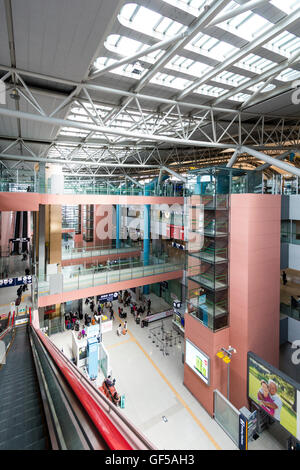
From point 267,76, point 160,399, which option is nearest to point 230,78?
point 267,76

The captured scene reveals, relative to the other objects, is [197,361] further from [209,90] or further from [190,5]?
[190,5]

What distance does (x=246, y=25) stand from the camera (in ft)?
20.3

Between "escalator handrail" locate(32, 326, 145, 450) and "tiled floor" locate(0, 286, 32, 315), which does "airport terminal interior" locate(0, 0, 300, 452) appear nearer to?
"escalator handrail" locate(32, 326, 145, 450)

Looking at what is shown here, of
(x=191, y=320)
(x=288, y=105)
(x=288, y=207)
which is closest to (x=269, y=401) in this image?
(x=191, y=320)

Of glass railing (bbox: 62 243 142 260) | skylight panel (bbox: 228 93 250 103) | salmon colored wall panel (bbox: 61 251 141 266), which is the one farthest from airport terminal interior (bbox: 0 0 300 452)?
salmon colored wall panel (bbox: 61 251 141 266)

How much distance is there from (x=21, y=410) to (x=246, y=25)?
933cm

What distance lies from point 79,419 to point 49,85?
9381 mm

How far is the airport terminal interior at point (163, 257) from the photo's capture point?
14.3 feet

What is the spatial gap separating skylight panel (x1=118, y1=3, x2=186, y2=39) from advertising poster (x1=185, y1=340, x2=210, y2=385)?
440 inches

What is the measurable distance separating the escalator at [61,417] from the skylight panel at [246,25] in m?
8.16

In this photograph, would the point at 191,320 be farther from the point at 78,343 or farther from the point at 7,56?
the point at 7,56

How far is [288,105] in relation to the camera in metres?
10.9

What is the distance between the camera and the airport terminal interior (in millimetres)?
4366

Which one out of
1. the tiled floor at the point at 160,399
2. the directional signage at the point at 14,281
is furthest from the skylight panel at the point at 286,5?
the directional signage at the point at 14,281
